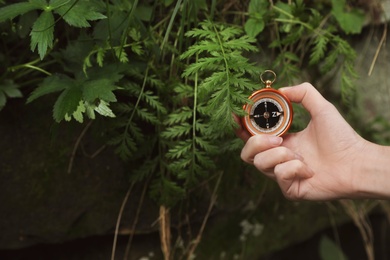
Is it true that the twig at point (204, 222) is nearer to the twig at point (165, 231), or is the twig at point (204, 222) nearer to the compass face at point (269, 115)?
the twig at point (165, 231)

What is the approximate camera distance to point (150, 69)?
1683 millimetres

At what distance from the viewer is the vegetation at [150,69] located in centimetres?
136

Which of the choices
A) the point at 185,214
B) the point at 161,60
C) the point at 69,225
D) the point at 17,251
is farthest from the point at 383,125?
the point at 17,251

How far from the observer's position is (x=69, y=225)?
A: 6.11 feet

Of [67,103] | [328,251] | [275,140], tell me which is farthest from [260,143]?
[328,251]

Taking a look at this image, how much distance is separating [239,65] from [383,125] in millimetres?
1400

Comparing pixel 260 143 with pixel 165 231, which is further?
pixel 165 231

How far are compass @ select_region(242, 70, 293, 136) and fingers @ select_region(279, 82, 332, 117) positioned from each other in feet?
0.20

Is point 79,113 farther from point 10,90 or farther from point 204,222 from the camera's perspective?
point 204,222

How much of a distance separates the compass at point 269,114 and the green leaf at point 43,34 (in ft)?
2.03

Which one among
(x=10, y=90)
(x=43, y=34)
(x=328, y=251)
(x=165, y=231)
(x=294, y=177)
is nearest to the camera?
(x=43, y=34)

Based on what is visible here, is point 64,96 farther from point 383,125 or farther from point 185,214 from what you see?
point 383,125

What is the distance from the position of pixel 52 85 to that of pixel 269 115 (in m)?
0.69

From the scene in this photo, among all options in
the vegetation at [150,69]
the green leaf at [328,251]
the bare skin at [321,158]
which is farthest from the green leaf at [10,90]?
the green leaf at [328,251]
